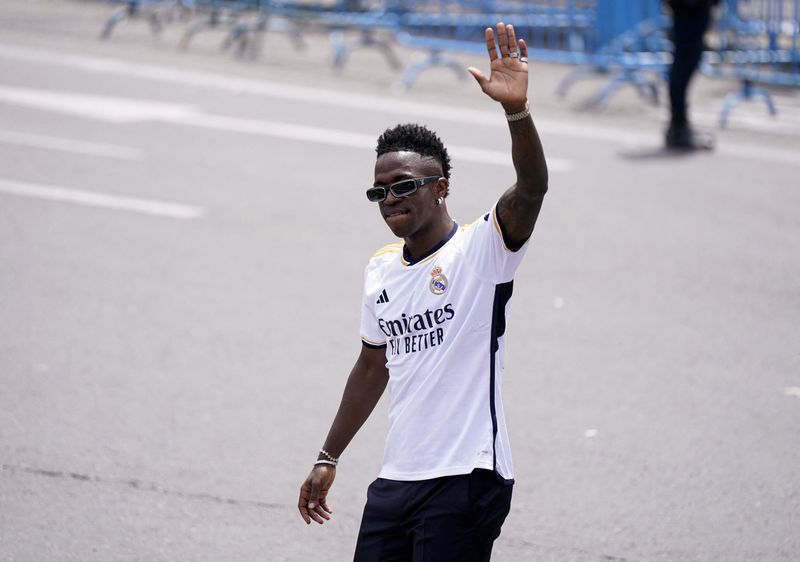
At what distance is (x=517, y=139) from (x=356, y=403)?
1.04 metres

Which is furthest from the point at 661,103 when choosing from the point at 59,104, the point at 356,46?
the point at 59,104

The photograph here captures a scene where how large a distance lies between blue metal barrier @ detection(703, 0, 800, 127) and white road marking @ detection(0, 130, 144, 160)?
7.66 meters

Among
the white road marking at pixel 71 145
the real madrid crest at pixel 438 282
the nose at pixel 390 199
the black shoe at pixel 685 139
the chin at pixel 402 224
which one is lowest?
the black shoe at pixel 685 139

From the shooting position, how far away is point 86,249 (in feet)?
28.7

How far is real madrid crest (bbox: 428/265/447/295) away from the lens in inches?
136

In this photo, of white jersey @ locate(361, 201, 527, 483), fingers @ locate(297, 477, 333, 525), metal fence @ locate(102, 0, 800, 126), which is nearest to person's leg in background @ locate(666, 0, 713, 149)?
metal fence @ locate(102, 0, 800, 126)

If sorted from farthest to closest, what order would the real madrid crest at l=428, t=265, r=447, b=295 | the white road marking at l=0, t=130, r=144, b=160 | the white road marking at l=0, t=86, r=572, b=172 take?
the white road marking at l=0, t=86, r=572, b=172
the white road marking at l=0, t=130, r=144, b=160
the real madrid crest at l=428, t=265, r=447, b=295

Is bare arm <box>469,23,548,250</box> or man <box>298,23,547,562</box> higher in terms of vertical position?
bare arm <box>469,23,548,250</box>

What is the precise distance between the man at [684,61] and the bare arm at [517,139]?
9091mm

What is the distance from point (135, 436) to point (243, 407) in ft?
2.08

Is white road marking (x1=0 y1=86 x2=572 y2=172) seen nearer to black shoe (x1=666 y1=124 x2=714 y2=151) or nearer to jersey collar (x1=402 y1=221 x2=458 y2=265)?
black shoe (x1=666 y1=124 x2=714 y2=151)

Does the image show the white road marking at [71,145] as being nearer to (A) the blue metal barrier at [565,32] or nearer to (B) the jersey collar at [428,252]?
(A) the blue metal barrier at [565,32]

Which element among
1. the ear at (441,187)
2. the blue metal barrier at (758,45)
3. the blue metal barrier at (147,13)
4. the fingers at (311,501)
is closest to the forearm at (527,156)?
the ear at (441,187)

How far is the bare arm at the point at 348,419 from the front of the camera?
12.2 ft
